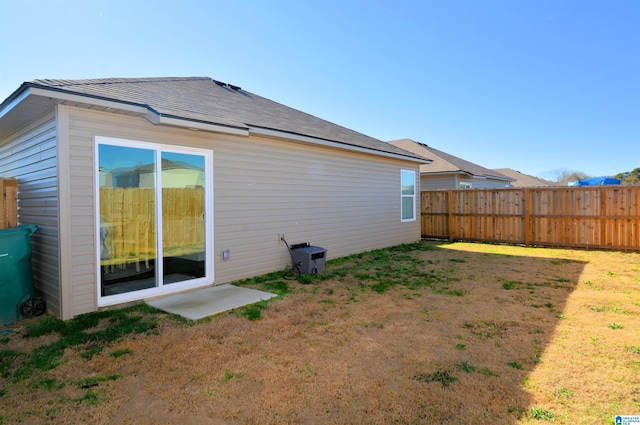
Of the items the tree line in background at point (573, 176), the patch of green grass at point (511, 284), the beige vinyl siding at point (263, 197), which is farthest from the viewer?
the tree line in background at point (573, 176)

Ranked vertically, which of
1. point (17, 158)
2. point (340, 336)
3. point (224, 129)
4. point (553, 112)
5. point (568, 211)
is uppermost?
point (553, 112)

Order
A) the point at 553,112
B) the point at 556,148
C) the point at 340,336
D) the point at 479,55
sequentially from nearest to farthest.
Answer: the point at 340,336
the point at 479,55
the point at 553,112
the point at 556,148

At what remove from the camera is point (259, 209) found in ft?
20.0

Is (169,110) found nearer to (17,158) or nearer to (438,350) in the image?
(17,158)

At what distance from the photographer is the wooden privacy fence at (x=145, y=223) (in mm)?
4281

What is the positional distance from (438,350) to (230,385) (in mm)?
1862

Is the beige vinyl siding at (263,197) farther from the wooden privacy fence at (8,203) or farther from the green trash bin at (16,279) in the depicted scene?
the wooden privacy fence at (8,203)

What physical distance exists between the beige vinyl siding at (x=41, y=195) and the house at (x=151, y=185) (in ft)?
0.05

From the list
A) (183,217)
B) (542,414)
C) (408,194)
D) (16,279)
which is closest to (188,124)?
(183,217)

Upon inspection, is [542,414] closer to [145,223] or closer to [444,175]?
[145,223]

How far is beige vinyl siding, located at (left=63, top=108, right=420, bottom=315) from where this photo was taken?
158 inches

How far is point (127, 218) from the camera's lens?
14.6 ft

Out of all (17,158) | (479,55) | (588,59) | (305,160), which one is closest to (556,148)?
(588,59)

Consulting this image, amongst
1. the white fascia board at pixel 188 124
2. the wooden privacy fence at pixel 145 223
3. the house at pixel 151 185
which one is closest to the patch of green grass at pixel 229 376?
the house at pixel 151 185
